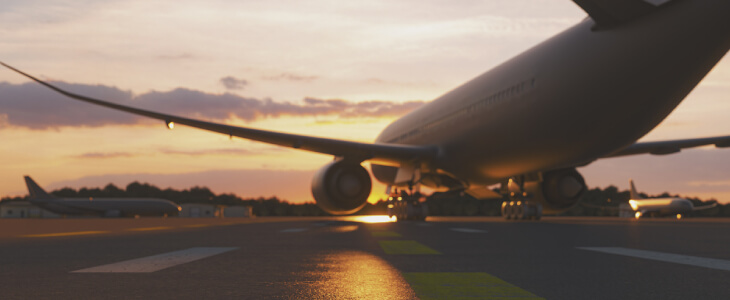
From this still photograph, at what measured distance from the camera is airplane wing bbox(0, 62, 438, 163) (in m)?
20.6

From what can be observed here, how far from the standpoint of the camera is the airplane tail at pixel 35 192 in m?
76.2

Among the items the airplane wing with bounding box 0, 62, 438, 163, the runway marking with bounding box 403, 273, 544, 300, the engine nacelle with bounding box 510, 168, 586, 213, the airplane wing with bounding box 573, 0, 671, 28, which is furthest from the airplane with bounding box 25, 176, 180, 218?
the runway marking with bounding box 403, 273, 544, 300

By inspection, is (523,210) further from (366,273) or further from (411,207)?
(366,273)

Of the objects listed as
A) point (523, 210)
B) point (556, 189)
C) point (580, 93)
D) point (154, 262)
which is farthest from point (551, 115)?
point (154, 262)

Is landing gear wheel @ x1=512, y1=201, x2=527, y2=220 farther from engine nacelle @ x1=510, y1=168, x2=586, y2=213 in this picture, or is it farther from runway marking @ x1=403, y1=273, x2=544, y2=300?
runway marking @ x1=403, y1=273, x2=544, y2=300

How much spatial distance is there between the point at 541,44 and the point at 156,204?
64.6m

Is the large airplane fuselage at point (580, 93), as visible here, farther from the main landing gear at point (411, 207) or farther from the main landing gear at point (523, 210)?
the main landing gear at point (411, 207)

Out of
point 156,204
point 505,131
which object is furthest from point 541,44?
point 156,204

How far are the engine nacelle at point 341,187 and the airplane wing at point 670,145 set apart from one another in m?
9.96

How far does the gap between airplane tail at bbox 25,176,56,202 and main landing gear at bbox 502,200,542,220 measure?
215 feet

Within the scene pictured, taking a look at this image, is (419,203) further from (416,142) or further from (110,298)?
(110,298)

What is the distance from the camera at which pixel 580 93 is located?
54.8 ft

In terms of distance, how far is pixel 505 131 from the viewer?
20484 millimetres

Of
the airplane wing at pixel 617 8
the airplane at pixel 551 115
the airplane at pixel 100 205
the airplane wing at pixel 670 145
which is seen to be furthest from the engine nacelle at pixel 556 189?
the airplane at pixel 100 205
